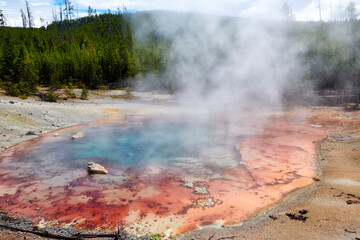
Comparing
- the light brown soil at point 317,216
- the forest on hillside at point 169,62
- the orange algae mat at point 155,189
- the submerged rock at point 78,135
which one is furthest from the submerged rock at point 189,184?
the forest on hillside at point 169,62

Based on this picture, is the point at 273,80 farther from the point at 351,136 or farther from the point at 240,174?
the point at 240,174

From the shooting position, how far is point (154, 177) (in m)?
6.65

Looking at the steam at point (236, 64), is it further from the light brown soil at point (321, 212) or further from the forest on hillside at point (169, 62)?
the light brown soil at point (321, 212)

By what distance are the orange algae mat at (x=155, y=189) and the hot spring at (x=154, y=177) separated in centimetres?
2

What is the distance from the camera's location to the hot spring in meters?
4.95

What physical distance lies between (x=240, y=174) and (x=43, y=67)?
3619 cm

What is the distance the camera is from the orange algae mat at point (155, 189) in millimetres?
4840

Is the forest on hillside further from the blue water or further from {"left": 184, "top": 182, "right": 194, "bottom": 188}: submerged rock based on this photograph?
{"left": 184, "top": 182, "right": 194, "bottom": 188}: submerged rock

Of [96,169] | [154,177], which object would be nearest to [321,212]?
[154,177]

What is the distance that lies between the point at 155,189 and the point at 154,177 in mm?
664

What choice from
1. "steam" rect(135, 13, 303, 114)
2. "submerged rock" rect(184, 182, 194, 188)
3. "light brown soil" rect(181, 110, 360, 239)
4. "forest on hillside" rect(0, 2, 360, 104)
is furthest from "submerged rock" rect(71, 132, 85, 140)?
"forest on hillside" rect(0, 2, 360, 104)

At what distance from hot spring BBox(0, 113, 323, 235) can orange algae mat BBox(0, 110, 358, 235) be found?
0.02 m

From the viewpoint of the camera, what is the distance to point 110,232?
438 centimetres

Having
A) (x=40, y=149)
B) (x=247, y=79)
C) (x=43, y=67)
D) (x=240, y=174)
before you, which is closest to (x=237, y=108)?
(x=247, y=79)
